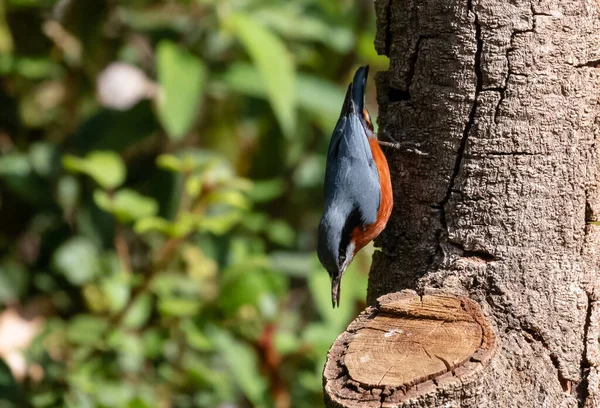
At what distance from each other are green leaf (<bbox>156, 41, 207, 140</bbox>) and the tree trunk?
6.08 ft

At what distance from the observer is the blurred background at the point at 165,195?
3.91 m

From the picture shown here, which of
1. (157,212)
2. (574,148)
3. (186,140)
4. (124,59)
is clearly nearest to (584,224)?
(574,148)

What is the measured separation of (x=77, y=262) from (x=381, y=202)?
6.79ft

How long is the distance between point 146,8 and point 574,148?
324 centimetres

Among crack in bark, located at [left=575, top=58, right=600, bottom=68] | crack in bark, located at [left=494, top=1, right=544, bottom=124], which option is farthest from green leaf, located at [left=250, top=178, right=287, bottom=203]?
crack in bark, located at [left=575, top=58, right=600, bottom=68]

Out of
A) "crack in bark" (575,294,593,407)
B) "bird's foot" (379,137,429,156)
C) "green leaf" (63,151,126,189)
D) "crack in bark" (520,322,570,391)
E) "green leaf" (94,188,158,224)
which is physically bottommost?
"crack in bark" (575,294,593,407)

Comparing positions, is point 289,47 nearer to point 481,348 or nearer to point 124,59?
point 124,59

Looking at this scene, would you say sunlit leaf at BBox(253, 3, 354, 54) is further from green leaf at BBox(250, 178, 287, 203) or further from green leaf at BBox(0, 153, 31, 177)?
green leaf at BBox(0, 153, 31, 177)

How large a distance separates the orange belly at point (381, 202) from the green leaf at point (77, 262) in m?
1.73

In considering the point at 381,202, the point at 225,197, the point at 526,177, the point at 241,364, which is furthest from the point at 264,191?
the point at 526,177

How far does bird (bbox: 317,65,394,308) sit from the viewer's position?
3.21 meters

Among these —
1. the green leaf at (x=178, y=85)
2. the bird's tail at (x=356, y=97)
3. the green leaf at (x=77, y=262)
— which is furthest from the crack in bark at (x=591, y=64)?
the green leaf at (x=77, y=262)

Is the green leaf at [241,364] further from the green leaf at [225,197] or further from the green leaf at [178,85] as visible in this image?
the green leaf at [178,85]

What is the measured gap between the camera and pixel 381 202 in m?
3.03
